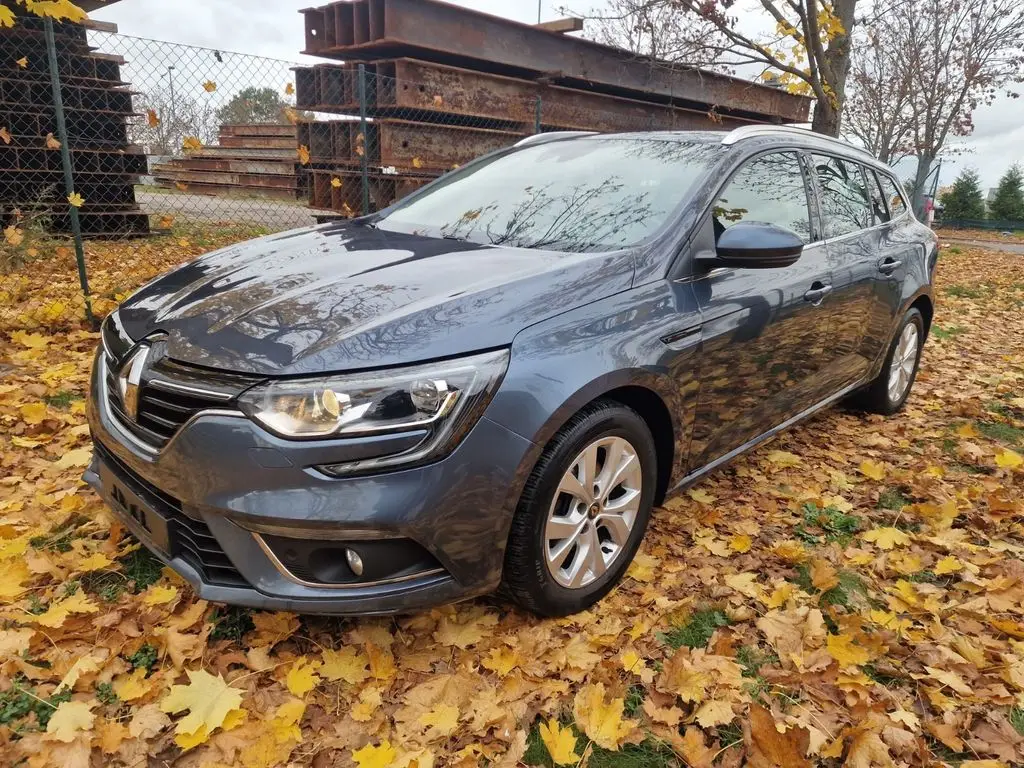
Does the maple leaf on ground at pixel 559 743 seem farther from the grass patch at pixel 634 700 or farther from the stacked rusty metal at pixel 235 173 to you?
the stacked rusty metal at pixel 235 173

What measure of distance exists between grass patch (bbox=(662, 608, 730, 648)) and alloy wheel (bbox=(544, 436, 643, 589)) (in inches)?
12.2

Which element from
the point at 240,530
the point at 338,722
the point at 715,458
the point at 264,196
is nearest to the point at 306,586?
the point at 240,530

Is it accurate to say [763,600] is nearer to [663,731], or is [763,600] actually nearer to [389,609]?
[663,731]

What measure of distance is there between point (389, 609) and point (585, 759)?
652 millimetres

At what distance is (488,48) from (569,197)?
5.87 m

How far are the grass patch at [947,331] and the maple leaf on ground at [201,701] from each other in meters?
6.97

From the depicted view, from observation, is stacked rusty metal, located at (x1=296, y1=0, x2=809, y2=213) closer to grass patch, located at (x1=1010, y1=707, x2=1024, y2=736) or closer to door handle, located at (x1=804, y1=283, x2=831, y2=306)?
door handle, located at (x1=804, y1=283, x2=831, y2=306)

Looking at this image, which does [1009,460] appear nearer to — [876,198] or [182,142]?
[876,198]

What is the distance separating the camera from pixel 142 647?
2176mm

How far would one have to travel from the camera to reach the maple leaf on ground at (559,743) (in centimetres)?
187

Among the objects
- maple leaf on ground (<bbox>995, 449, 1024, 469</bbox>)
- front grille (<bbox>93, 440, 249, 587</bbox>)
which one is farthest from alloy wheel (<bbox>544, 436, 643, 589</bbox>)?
maple leaf on ground (<bbox>995, 449, 1024, 469</bbox>)

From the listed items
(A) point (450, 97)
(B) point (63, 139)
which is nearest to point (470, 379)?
(B) point (63, 139)

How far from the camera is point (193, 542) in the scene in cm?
202

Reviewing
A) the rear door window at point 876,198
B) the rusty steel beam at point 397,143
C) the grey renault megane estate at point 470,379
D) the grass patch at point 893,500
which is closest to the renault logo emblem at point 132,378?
the grey renault megane estate at point 470,379
